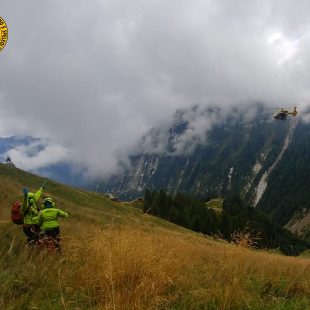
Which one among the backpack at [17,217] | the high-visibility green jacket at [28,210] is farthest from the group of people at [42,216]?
the backpack at [17,217]

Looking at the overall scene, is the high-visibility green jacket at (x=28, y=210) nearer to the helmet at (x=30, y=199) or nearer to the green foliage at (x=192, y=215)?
the helmet at (x=30, y=199)

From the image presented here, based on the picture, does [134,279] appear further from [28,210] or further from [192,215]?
[192,215]

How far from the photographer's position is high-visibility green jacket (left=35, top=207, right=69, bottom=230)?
12.4 metres

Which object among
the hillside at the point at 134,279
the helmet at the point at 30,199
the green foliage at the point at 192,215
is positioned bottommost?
the hillside at the point at 134,279

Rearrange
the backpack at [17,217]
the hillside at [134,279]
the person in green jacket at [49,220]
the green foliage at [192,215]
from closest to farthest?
the hillside at [134,279]
the backpack at [17,217]
the person in green jacket at [49,220]
the green foliage at [192,215]

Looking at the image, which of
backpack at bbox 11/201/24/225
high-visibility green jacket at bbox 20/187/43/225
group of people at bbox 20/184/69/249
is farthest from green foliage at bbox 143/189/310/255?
backpack at bbox 11/201/24/225

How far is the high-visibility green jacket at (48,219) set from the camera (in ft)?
40.5

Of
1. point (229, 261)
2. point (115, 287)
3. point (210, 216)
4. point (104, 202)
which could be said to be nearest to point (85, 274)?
point (115, 287)

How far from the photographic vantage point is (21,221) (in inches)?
466

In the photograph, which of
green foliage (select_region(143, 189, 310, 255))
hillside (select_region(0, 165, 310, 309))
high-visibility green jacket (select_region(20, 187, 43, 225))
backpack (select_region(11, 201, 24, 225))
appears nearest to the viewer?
hillside (select_region(0, 165, 310, 309))

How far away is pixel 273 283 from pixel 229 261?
41.0 inches

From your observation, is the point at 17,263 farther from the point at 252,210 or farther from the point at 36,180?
the point at 252,210

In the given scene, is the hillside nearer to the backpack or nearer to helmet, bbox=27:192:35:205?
the backpack

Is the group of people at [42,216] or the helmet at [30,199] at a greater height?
the helmet at [30,199]
